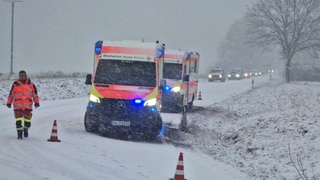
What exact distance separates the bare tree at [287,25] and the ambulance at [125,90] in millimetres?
45919

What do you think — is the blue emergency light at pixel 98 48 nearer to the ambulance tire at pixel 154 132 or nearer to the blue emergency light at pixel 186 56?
the ambulance tire at pixel 154 132

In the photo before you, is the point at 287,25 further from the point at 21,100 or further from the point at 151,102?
the point at 21,100

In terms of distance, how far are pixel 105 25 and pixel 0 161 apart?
16005cm

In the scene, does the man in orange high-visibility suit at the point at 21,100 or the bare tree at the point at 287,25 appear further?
the bare tree at the point at 287,25

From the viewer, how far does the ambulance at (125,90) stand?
1365cm

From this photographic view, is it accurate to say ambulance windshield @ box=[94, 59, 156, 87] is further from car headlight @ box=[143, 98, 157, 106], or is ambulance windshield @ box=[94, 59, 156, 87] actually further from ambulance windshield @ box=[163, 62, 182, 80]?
ambulance windshield @ box=[163, 62, 182, 80]

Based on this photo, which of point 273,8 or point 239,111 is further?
point 273,8

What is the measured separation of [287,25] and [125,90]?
5064cm

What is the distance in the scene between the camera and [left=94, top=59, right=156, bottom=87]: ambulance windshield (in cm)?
1411

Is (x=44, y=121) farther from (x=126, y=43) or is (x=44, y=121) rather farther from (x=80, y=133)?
(x=126, y=43)

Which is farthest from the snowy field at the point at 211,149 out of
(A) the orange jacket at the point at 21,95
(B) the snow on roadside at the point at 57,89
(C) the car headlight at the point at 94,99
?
(B) the snow on roadside at the point at 57,89

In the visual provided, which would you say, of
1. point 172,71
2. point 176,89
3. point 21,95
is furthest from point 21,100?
point 172,71

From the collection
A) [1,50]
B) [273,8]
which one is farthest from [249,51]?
[1,50]

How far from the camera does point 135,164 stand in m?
10.0
